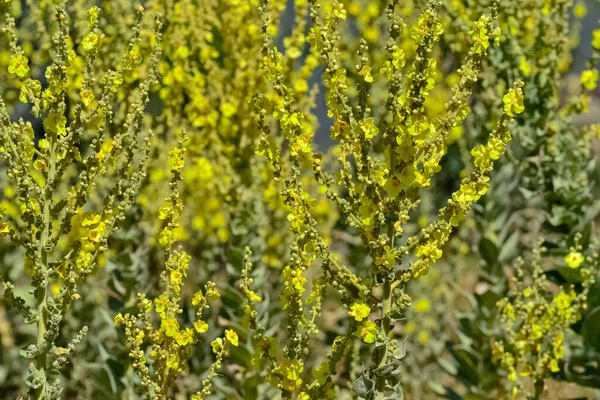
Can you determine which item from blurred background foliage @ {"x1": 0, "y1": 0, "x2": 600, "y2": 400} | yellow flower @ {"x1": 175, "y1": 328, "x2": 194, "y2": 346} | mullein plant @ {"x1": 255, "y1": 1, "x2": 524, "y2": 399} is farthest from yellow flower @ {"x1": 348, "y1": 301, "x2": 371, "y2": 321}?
blurred background foliage @ {"x1": 0, "y1": 0, "x2": 600, "y2": 400}

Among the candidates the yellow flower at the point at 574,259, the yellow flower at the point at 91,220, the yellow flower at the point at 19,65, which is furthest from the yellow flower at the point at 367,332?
the yellow flower at the point at 574,259

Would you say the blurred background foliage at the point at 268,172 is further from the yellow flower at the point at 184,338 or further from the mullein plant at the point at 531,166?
the yellow flower at the point at 184,338

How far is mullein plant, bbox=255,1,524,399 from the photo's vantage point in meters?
2.11

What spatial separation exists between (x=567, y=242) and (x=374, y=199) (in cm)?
195

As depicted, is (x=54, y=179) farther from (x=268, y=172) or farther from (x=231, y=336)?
(x=268, y=172)

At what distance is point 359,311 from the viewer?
2.11 meters

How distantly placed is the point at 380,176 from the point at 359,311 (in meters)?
0.41

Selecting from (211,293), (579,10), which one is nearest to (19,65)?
(211,293)

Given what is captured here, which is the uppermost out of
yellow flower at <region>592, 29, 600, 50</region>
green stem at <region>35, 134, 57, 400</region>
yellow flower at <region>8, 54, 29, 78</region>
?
yellow flower at <region>592, 29, 600, 50</region>

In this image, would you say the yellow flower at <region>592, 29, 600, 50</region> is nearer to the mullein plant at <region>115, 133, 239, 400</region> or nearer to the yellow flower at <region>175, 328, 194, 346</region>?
the mullein plant at <region>115, 133, 239, 400</region>

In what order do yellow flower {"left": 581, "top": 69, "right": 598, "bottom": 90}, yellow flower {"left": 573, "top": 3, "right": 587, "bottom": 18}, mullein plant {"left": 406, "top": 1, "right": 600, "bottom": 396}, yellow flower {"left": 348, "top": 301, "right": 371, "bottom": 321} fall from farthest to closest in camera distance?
1. yellow flower {"left": 573, "top": 3, "right": 587, "bottom": 18}
2. mullein plant {"left": 406, "top": 1, "right": 600, "bottom": 396}
3. yellow flower {"left": 581, "top": 69, "right": 598, "bottom": 90}
4. yellow flower {"left": 348, "top": 301, "right": 371, "bottom": 321}

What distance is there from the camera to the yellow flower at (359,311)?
2092 mm

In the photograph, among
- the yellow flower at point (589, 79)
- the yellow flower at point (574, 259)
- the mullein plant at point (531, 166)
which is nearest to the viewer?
the yellow flower at point (574, 259)

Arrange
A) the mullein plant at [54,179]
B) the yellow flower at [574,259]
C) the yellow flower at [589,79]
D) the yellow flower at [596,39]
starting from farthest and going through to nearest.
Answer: the yellow flower at [589,79] < the yellow flower at [596,39] < the yellow flower at [574,259] < the mullein plant at [54,179]
